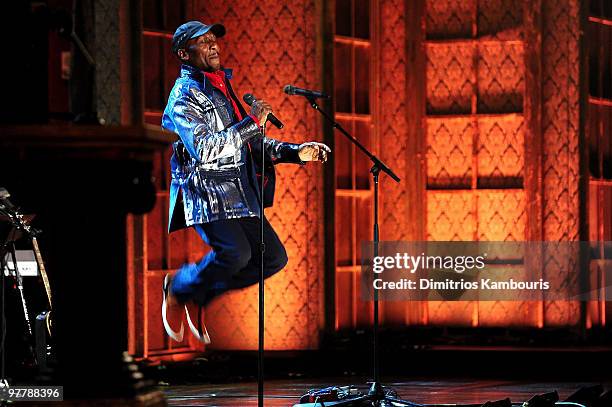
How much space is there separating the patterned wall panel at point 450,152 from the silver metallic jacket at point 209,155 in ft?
11.3

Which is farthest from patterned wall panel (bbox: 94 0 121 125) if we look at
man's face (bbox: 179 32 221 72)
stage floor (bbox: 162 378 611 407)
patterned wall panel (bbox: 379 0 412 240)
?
man's face (bbox: 179 32 221 72)

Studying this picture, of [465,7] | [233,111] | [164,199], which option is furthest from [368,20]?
A: [233,111]

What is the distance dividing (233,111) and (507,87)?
3.68 meters

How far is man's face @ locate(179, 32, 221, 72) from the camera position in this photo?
18.4 feet

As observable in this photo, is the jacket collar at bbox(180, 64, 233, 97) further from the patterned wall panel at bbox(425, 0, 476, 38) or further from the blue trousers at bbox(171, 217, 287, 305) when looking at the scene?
the patterned wall panel at bbox(425, 0, 476, 38)

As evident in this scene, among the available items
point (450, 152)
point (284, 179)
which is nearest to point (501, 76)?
point (450, 152)

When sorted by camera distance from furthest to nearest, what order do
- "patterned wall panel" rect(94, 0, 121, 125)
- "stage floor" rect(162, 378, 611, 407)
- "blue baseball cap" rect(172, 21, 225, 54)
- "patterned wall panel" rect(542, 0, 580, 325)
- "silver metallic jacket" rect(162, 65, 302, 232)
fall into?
"patterned wall panel" rect(542, 0, 580, 325) → "patterned wall panel" rect(94, 0, 121, 125) → "stage floor" rect(162, 378, 611, 407) → "blue baseball cap" rect(172, 21, 225, 54) → "silver metallic jacket" rect(162, 65, 302, 232)

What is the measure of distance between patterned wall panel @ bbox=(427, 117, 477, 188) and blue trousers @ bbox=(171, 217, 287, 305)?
3.47 meters

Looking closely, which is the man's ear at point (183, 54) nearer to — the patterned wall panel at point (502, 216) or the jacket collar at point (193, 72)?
the jacket collar at point (193, 72)

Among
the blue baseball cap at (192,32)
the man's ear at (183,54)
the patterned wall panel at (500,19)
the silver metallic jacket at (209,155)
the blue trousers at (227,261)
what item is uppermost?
the patterned wall panel at (500,19)

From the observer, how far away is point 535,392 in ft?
24.0

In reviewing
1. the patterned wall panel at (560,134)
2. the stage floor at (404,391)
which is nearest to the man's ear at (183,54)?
the stage floor at (404,391)

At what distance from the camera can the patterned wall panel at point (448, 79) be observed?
897cm

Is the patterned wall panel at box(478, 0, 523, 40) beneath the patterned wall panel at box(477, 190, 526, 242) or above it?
above
